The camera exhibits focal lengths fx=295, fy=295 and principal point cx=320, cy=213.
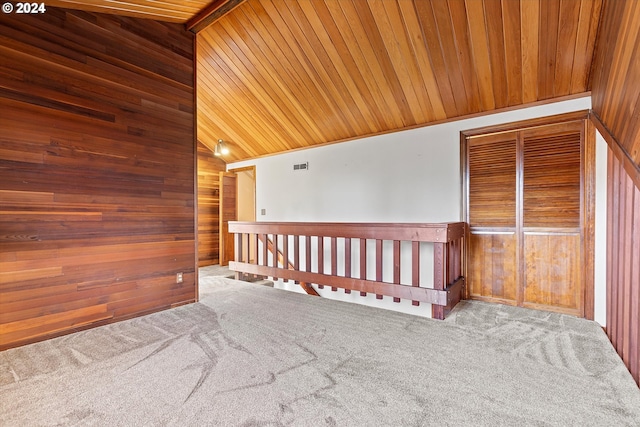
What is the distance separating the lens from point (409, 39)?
2.85 meters

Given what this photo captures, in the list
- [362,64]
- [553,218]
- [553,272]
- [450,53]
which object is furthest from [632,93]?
[362,64]

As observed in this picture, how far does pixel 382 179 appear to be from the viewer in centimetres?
423

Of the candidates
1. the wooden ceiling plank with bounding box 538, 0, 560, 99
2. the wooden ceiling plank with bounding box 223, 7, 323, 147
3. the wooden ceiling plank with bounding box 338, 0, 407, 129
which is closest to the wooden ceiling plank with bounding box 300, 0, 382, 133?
the wooden ceiling plank with bounding box 338, 0, 407, 129

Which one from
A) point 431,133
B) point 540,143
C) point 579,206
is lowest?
point 579,206

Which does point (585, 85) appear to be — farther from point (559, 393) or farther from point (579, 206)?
point (559, 393)

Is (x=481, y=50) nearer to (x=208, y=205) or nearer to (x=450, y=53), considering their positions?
(x=450, y=53)

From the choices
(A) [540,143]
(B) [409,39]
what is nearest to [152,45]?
(B) [409,39]

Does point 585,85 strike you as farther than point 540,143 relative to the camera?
No

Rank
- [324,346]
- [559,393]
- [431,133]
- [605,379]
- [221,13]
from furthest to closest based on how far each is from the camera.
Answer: [431,133], [221,13], [324,346], [605,379], [559,393]

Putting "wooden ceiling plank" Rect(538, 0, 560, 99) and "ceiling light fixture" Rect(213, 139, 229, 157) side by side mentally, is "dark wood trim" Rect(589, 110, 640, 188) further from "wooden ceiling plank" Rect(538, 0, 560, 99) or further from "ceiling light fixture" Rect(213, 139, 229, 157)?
"ceiling light fixture" Rect(213, 139, 229, 157)

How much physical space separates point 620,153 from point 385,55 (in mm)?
2128

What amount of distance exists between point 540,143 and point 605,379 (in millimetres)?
2304

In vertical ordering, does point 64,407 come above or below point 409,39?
below

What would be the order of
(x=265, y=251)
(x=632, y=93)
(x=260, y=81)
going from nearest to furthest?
(x=632, y=93) < (x=260, y=81) < (x=265, y=251)
